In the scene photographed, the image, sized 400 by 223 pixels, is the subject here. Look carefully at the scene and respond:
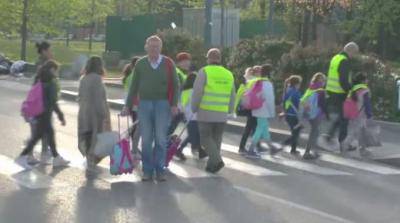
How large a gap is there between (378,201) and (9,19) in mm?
33776

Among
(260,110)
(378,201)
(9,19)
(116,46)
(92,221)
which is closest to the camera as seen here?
(92,221)

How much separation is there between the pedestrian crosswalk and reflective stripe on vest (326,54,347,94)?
4.02 feet

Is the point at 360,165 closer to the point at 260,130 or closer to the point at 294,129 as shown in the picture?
the point at 294,129

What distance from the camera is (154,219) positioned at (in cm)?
786

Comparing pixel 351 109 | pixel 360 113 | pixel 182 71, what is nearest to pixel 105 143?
pixel 182 71

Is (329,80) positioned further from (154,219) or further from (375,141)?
(154,219)

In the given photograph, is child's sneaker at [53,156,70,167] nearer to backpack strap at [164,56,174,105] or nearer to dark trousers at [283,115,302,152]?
backpack strap at [164,56,174,105]

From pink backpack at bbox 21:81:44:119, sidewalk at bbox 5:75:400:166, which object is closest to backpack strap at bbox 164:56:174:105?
pink backpack at bbox 21:81:44:119

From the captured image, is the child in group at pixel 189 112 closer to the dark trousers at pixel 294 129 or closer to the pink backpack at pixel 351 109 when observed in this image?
the dark trousers at pixel 294 129

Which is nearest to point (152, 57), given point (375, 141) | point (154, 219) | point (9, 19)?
point (154, 219)

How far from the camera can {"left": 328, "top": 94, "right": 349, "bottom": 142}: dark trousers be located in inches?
540

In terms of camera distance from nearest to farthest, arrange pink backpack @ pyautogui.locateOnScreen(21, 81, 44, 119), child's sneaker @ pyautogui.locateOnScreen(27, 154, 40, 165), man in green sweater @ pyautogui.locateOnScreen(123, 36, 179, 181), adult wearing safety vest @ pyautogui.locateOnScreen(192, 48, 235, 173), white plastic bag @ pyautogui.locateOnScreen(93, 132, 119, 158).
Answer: man in green sweater @ pyautogui.locateOnScreen(123, 36, 179, 181)
white plastic bag @ pyautogui.locateOnScreen(93, 132, 119, 158)
adult wearing safety vest @ pyautogui.locateOnScreen(192, 48, 235, 173)
pink backpack @ pyautogui.locateOnScreen(21, 81, 44, 119)
child's sneaker @ pyautogui.locateOnScreen(27, 154, 40, 165)

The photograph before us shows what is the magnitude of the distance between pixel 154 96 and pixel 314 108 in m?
3.82

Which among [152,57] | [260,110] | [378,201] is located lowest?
[378,201]
